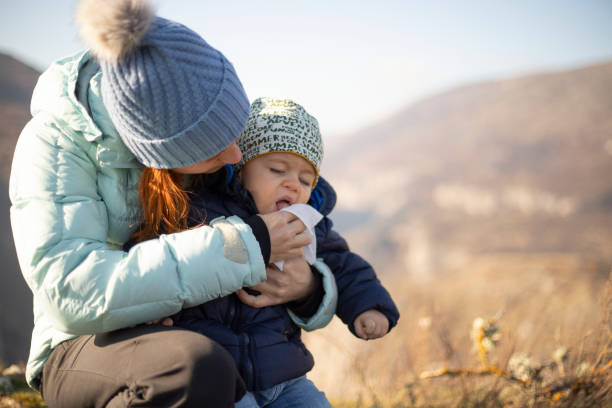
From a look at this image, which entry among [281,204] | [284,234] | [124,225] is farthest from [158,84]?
[281,204]

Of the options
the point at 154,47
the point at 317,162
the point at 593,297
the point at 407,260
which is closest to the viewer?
the point at 154,47

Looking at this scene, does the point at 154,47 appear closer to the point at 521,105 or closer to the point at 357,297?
the point at 357,297

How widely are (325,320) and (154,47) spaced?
132 cm

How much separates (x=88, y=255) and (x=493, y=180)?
68372mm

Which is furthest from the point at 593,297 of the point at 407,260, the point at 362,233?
the point at 362,233

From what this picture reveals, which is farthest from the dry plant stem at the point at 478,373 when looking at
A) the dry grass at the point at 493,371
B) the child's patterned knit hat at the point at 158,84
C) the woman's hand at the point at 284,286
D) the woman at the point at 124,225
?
the child's patterned knit hat at the point at 158,84

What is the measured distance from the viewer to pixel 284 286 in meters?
1.95

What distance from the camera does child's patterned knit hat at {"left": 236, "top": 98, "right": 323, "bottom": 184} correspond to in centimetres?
211

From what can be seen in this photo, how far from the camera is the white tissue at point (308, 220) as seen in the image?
6.27ft

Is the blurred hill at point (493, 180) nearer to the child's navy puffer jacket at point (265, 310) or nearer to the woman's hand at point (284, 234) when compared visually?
the child's navy puffer jacket at point (265, 310)

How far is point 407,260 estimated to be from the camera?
54188 mm

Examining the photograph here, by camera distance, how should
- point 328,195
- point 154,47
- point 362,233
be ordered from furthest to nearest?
point 362,233 → point 328,195 → point 154,47

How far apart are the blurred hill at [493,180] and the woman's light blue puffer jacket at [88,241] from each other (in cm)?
3410

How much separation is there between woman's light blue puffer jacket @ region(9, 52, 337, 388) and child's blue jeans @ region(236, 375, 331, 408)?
1.98 ft
